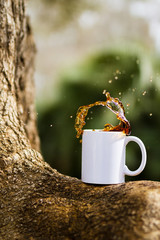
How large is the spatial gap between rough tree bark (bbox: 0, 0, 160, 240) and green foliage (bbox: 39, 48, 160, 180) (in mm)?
1674

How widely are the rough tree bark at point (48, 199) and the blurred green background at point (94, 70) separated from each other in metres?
1.25

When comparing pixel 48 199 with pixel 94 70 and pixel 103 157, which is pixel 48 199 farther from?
pixel 94 70

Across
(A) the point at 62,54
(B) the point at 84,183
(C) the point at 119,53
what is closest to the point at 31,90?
(B) the point at 84,183

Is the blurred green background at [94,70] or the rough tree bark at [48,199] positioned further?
the blurred green background at [94,70]

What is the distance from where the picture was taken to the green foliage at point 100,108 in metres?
3.16

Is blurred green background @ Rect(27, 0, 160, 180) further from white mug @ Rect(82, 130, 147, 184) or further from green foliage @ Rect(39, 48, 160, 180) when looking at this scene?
white mug @ Rect(82, 130, 147, 184)

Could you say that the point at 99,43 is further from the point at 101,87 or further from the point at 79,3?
the point at 101,87

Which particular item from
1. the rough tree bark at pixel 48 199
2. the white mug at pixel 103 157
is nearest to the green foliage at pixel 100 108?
the rough tree bark at pixel 48 199

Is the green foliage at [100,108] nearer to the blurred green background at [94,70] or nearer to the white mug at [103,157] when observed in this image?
the blurred green background at [94,70]

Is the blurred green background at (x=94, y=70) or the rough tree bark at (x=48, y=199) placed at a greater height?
the blurred green background at (x=94, y=70)

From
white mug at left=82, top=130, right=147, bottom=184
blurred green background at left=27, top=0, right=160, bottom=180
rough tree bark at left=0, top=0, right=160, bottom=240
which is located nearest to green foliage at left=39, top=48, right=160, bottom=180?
blurred green background at left=27, top=0, right=160, bottom=180

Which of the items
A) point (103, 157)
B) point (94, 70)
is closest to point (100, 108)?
point (94, 70)

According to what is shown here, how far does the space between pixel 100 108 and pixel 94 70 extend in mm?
627

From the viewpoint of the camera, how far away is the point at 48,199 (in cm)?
102
